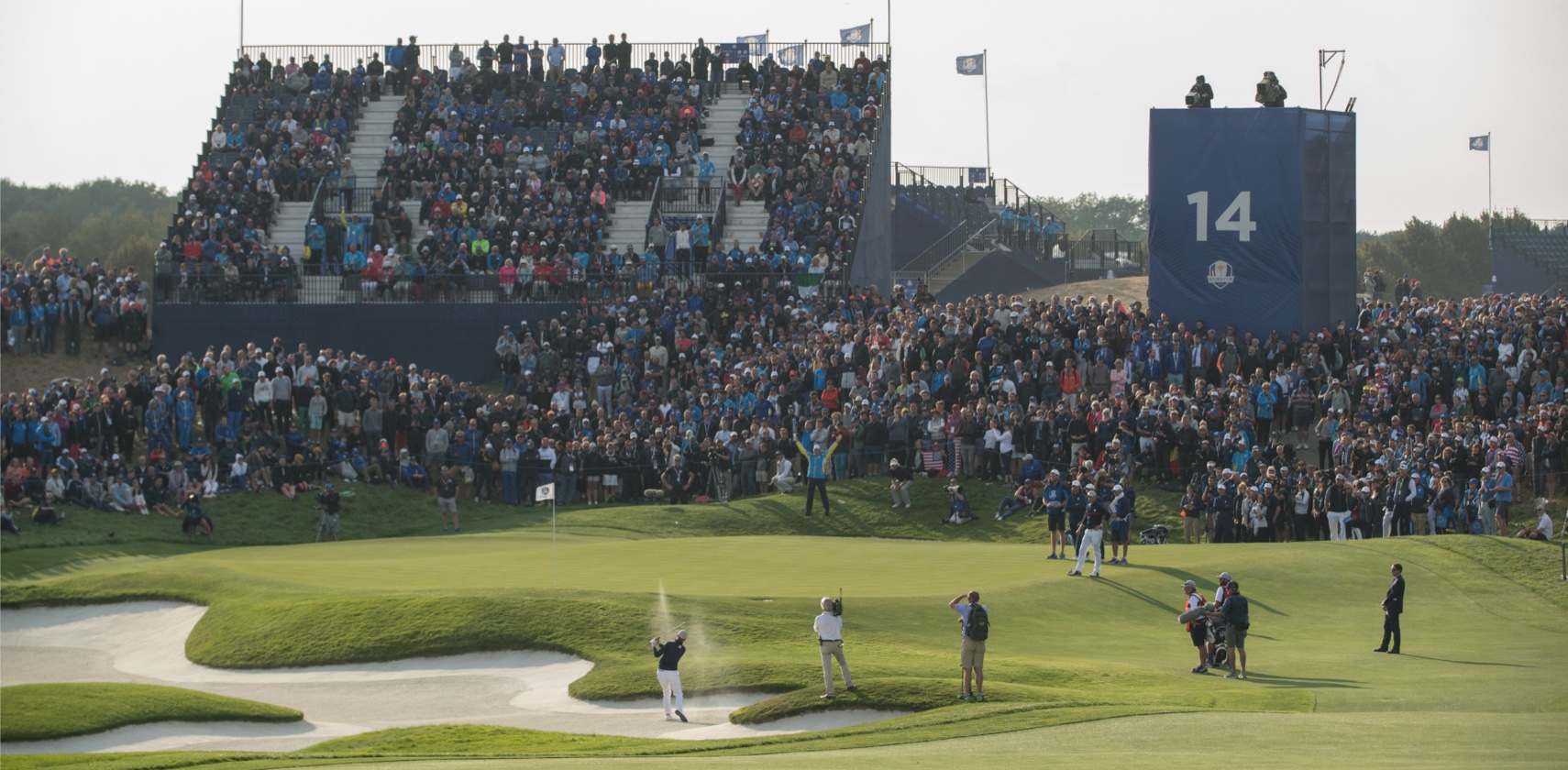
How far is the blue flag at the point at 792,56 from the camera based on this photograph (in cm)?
6212

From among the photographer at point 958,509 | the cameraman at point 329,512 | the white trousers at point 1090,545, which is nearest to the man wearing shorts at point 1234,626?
the white trousers at point 1090,545

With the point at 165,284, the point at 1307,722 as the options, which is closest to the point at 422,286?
the point at 165,284

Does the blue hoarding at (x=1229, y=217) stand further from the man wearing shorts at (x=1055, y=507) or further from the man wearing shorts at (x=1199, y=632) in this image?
the man wearing shorts at (x=1199, y=632)

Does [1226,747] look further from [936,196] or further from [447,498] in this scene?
[936,196]

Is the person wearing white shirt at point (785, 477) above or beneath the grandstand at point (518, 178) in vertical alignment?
beneath

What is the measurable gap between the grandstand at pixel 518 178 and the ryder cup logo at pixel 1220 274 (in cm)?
1145

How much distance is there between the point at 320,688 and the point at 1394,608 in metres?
15.6

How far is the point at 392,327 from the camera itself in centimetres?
5159

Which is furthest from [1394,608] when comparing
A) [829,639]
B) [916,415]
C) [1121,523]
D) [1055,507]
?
[916,415]

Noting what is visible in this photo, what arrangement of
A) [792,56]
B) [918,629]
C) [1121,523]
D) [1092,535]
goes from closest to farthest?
[918,629]
[1092,535]
[1121,523]
[792,56]

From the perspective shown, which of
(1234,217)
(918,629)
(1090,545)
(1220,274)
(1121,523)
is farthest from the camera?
(1234,217)

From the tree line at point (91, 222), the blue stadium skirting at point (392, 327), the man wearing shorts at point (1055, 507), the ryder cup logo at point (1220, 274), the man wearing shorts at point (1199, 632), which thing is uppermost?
the tree line at point (91, 222)

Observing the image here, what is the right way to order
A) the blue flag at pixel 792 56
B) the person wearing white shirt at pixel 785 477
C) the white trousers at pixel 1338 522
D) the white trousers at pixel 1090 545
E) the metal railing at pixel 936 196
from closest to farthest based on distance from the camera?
the white trousers at pixel 1090 545 → the white trousers at pixel 1338 522 → the person wearing white shirt at pixel 785 477 → the blue flag at pixel 792 56 → the metal railing at pixel 936 196

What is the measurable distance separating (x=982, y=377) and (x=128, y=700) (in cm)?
2402
